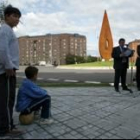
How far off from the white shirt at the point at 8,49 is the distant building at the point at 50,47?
14762cm

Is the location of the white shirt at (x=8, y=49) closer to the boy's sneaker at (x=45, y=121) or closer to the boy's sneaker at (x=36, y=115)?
the boy's sneaker at (x=45, y=121)

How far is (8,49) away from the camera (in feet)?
15.7

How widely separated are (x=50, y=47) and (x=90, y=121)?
154 meters

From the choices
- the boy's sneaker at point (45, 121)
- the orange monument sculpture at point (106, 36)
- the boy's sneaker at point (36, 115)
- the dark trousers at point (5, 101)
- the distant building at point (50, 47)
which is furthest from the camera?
the distant building at point (50, 47)

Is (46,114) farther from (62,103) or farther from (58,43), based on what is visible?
(58,43)

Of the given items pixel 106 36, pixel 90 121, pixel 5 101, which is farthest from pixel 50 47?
pixel 5 101

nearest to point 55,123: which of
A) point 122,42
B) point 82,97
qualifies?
point 82,97

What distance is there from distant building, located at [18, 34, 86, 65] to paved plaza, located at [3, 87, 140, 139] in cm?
14471

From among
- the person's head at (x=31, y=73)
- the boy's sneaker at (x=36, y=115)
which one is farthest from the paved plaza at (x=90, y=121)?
the person's head at (x=31, y=73)

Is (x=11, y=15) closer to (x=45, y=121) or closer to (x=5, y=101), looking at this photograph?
(x=5, y=101)

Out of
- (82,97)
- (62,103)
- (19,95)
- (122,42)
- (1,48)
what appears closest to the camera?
(1,48)

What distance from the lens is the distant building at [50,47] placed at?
156625 mm

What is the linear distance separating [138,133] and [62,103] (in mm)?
3107

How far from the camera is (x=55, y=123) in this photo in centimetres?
578
